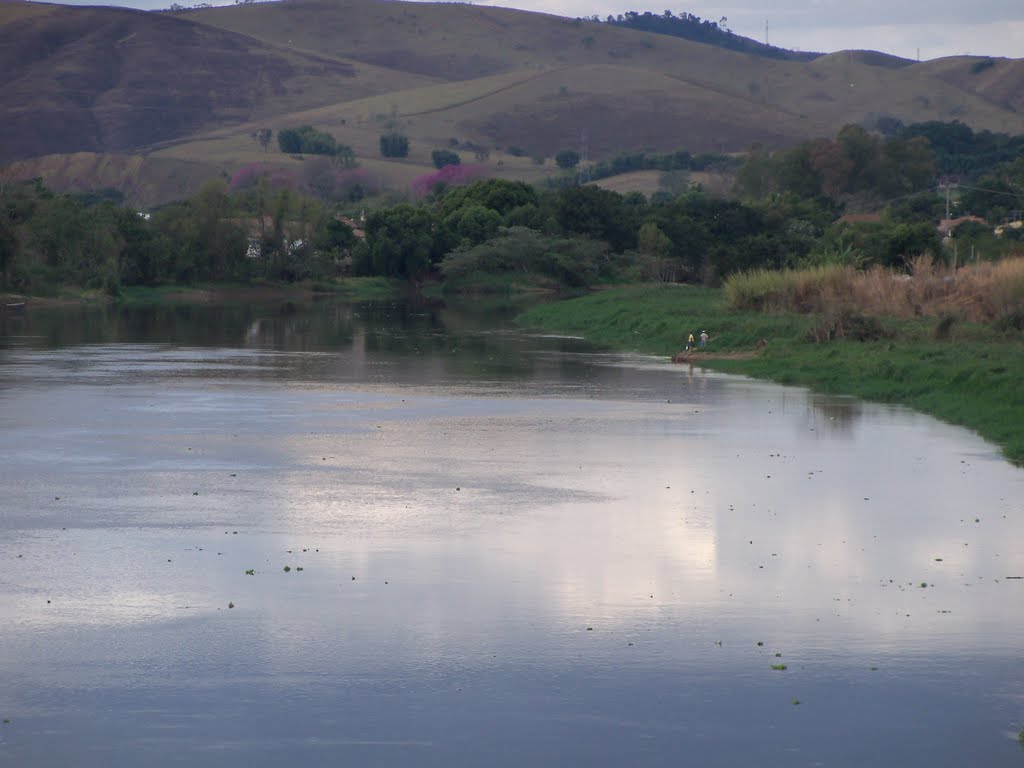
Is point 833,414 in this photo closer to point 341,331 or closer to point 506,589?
point 506,589

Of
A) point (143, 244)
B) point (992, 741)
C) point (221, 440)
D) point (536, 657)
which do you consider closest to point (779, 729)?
point (992, 741)

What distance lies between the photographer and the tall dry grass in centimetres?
4138

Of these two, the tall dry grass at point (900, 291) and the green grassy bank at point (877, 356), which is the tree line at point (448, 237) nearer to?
the tall dry grass at point (900, 291)

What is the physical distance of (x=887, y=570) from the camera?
14953 mm

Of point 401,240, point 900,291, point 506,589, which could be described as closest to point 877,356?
point 900,291

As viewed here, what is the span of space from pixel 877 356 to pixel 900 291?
11773 mm

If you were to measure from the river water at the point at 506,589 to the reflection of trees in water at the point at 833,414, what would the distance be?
0.19 m

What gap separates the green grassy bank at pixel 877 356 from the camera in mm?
27094

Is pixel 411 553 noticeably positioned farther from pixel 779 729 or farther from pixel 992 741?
pixel 992 741

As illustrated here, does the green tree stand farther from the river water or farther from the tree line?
the river water

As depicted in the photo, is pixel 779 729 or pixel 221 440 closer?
pixel 779 729

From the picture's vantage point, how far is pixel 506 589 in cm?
1391

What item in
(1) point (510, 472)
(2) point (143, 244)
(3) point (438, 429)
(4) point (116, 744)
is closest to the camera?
(4) point (116, 744)

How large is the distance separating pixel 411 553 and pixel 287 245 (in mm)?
86593
